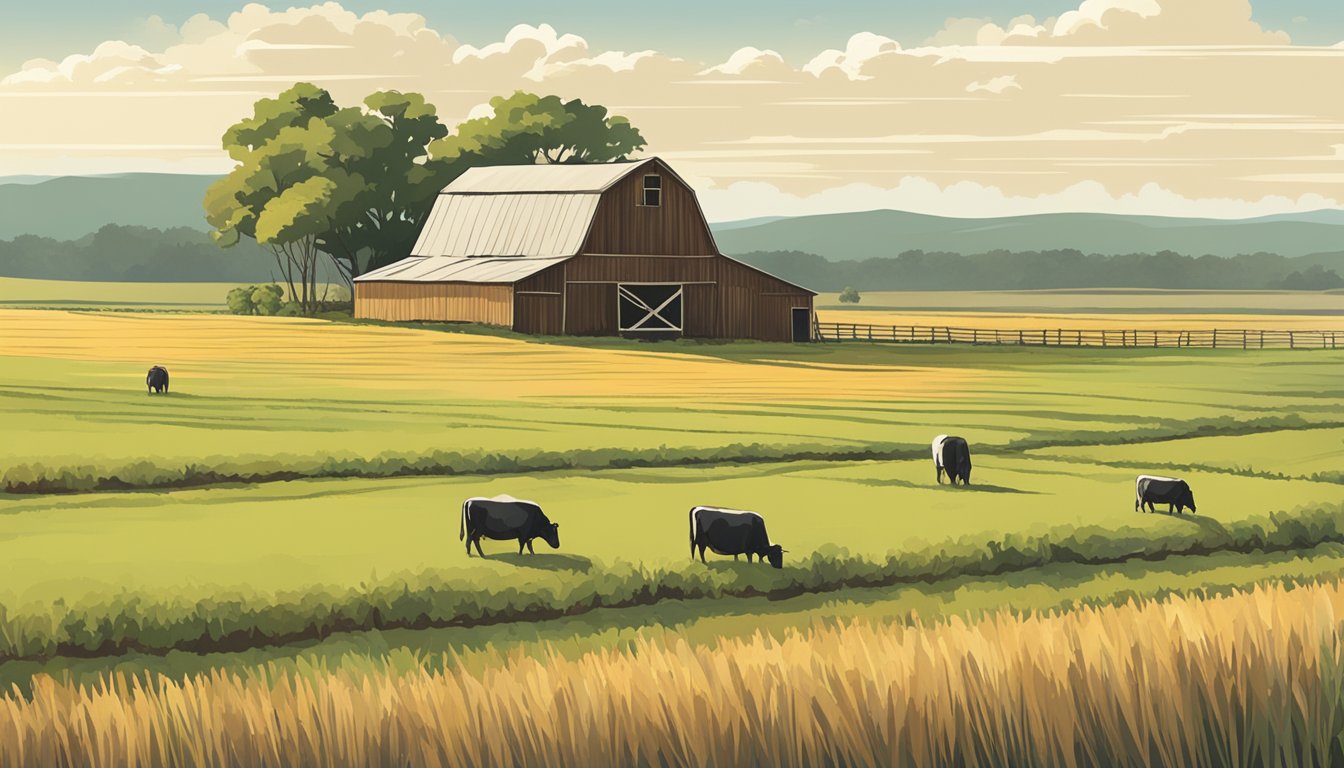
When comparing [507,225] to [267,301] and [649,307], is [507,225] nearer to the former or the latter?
[649,307]

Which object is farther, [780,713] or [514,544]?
[514,544]

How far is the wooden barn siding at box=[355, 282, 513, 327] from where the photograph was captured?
294ft

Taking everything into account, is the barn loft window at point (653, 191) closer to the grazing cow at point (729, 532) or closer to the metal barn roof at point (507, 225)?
the metal barn roof at point (507, 225)

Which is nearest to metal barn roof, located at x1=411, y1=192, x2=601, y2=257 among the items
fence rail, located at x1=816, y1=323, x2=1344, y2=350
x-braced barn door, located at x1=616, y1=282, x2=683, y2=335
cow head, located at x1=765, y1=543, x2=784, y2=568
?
x-braced barn door, located at x1=616, y1=282, x2=683, y2=335

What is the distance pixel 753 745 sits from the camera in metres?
7.11

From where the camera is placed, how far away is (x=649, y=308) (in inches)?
3605

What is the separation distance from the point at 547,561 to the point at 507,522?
0.67 metres

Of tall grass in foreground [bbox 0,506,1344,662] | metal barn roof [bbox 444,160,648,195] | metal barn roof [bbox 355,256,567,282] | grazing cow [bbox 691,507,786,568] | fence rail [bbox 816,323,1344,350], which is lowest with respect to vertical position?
fence rail [bbox 816,323,1344,350]

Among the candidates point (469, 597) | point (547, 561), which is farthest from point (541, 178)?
point (469, 597)

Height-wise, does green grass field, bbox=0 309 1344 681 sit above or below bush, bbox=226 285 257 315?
below

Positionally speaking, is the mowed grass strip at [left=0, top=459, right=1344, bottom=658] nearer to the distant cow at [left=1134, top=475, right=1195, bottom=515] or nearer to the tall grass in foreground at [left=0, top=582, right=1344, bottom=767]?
the distant cow at [left=1134, top=475, right=1195, bottom=515]

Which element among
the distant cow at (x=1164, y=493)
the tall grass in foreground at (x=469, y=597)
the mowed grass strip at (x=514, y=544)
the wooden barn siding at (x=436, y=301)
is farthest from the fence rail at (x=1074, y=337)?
the tall grass in foreground at (x=469, y=597)

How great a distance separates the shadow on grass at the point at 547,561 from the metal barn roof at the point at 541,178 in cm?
7263

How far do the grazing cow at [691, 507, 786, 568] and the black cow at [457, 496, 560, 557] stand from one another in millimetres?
1805
